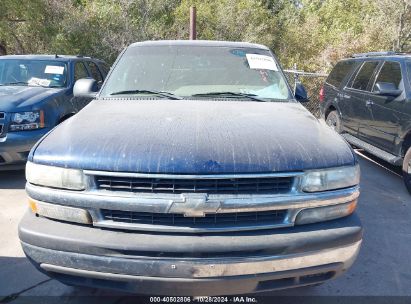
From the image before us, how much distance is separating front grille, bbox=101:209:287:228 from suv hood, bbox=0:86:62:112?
144 inches

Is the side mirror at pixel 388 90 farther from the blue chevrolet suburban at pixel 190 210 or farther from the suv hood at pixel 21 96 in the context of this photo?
the suv hood at pixel 21 96

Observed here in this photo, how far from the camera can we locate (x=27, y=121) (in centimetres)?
545

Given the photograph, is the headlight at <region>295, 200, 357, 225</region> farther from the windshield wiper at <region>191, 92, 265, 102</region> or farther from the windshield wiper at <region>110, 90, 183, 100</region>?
the windshield wiper at <region>110, 90, 183, 100</region>

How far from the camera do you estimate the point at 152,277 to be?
2.32 metres

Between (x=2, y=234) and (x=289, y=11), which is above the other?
(x=289, y=11)

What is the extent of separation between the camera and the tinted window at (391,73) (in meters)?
5.88

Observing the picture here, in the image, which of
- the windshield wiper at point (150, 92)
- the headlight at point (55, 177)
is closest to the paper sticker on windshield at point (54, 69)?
the windshield wiper at point (150, 92)

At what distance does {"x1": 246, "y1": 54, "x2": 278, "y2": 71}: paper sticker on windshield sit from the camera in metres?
4.06

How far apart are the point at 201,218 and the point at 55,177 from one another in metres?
0.90

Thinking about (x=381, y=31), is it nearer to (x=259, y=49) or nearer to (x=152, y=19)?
(x=152, y=19)

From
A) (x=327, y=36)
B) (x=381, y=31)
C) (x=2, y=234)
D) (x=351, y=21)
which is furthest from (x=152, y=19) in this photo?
(x=2, y=234)

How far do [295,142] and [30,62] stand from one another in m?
5.58

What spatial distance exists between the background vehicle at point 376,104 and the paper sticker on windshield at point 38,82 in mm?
4980

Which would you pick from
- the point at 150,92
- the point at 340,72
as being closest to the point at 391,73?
the point at 340,72
